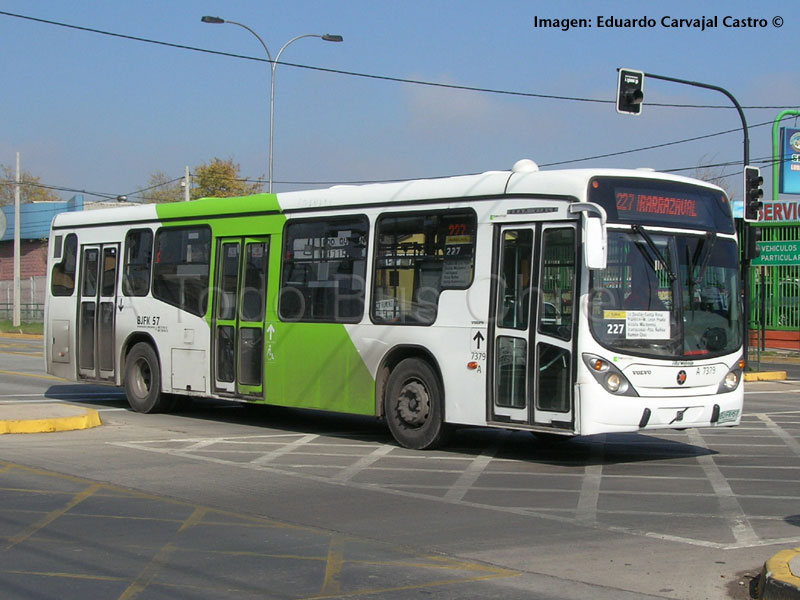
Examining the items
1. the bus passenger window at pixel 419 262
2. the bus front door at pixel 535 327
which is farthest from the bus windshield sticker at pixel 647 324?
the bus passenger window at pixel 419 262

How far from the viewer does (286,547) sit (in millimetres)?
7707

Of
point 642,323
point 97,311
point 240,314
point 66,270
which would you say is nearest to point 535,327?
point 642,323

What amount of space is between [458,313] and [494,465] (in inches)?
69.8

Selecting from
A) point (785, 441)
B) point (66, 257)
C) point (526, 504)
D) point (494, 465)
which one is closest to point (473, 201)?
point (494, 465)

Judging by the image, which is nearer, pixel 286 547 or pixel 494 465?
pixel 286 547

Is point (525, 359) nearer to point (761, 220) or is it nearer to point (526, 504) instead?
point (526, 504)

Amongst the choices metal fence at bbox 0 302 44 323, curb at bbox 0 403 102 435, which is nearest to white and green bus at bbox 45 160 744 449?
curb at bbox 0 403 102 435

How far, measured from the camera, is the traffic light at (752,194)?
24172 mm

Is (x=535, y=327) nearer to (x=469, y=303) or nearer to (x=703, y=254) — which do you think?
(x=469, y=303)

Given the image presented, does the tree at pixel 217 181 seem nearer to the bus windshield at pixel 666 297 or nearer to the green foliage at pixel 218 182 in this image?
the green foliage at pixel 218 182

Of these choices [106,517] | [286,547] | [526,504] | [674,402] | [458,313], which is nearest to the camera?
[286,547]

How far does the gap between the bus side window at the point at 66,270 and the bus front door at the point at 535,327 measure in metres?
9.19

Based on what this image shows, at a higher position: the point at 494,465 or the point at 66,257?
the point at 66,257

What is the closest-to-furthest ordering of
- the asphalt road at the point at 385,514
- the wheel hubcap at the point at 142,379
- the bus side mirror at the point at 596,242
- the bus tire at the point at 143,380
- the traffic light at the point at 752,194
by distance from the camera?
1. the asphalt road at the point at 385,514
2. the bus side mirror at the point at 596,242
3. the bus tire at the point at 143,380
4. the wheel hubcap at the point at 142,379
5. the traffic light at the point at 752,194
